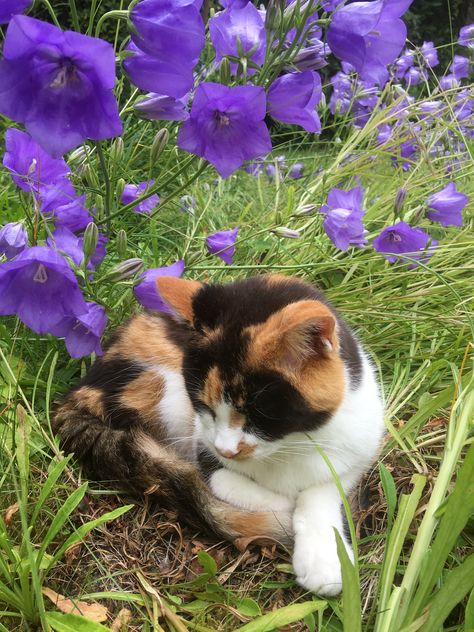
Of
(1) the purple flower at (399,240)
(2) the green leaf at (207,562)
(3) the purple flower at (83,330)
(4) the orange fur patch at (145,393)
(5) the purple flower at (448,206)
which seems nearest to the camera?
(2) the green leaf at (207,562)

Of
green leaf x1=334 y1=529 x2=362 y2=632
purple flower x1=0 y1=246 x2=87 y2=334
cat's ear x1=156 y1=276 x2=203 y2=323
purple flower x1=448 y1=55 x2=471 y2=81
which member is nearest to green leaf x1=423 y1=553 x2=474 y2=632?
green leaf x1=334 y1=529 x2=362 y2=632

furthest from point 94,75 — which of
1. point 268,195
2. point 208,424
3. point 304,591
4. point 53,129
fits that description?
point 268,195

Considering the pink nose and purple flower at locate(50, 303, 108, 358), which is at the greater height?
purple flower at locate(50, 303, 108, 358)

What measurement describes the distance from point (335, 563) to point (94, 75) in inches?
40.3

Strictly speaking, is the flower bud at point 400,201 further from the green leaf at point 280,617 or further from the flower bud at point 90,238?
the green leaf at point 280,617

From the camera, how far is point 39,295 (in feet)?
4.07

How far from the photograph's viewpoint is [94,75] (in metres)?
0.88

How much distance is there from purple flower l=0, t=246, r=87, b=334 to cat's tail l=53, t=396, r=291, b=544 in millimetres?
334

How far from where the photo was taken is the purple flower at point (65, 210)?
1.31m

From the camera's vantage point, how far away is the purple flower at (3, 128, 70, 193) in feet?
4.27

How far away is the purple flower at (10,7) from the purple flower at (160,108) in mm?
298

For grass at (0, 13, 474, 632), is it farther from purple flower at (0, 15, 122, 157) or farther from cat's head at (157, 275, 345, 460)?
purple flower at (0, 15, 122, 157)

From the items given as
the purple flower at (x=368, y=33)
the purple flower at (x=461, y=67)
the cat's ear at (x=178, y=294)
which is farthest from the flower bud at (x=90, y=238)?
the purple flower at (x=461, y=67)

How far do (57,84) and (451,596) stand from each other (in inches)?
40.8
